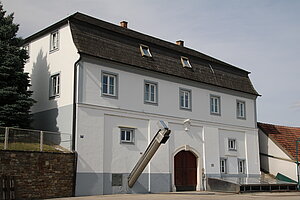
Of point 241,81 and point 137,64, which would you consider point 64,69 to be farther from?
point 241,81

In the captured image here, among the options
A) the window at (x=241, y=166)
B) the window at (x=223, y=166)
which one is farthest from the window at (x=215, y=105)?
the window at (x=241, y=166)

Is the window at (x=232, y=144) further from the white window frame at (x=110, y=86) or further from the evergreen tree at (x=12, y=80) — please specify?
the evergreen tree at (x=12, y=80)

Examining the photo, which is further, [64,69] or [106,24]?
[106,24]

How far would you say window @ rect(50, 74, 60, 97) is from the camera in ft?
75.8

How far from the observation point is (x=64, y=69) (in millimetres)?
22609

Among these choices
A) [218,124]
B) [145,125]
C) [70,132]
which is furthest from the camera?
[218,124]

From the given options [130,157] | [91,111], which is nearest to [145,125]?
[130,157]

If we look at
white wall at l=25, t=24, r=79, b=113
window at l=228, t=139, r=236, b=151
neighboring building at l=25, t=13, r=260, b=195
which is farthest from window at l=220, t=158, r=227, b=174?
white wall at l=25, t=24, r=79, b=113

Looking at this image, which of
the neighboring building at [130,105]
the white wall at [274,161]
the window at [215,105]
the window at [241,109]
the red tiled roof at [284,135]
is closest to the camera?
the neighboring building at [130,105]

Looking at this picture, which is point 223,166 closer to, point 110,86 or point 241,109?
point 241,109

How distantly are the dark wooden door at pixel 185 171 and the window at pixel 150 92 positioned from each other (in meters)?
3.98

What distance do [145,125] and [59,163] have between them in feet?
21.1

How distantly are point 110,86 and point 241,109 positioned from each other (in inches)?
511

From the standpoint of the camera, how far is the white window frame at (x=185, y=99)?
2753 cm
